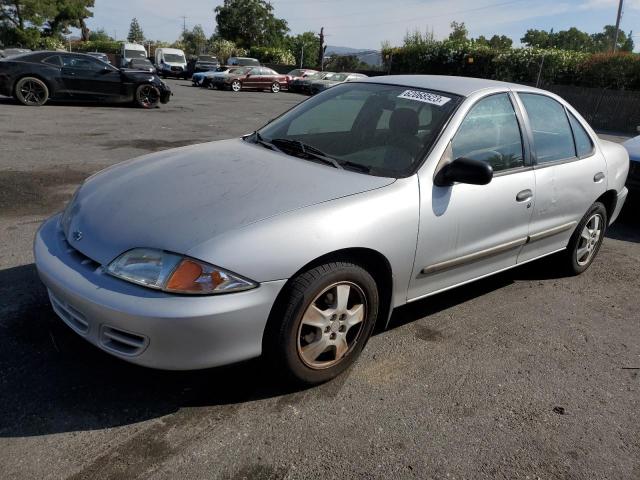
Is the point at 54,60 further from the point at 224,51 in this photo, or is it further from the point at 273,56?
the point at 224,51

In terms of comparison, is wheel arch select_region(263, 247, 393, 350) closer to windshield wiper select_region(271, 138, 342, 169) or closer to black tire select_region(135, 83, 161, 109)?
windshield wiper select_region(271, 138, 342, 169)

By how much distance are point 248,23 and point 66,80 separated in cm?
5991

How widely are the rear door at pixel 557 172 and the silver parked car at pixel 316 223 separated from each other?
0.05 ft

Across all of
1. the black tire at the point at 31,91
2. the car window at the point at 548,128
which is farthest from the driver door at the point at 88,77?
the car window at the point at 548,128

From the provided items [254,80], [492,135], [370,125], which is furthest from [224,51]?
[492,135]

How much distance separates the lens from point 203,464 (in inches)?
87.4

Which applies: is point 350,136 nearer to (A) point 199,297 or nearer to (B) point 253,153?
(B) point 253,153

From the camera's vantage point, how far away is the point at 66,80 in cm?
1381

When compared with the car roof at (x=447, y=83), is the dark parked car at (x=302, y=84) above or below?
below

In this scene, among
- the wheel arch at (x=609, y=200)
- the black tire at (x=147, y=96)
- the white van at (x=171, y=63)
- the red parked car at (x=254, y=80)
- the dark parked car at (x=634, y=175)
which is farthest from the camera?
the white van at (x=171, y=63)

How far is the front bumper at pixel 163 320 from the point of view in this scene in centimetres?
226

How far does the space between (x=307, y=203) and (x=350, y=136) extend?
42.1 inches

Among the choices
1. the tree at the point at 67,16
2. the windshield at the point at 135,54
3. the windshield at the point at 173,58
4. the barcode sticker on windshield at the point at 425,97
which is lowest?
the barcode sticker on windshield at the point at 425,97

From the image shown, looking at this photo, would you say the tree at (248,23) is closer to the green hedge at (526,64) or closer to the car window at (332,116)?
the green hedge at (526,64)
